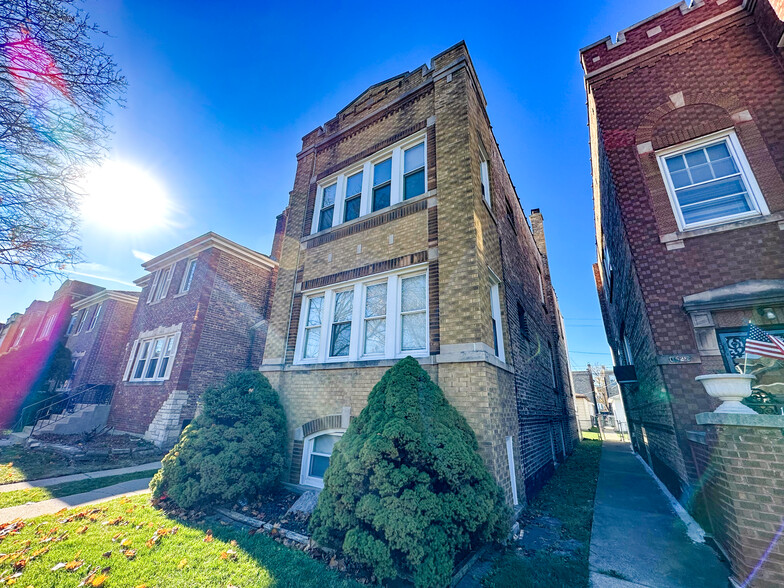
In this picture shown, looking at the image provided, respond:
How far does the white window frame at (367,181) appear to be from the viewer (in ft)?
25.5

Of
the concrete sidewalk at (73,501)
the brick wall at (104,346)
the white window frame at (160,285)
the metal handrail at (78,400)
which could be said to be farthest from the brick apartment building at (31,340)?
the concrete sidewalk at (73,501)

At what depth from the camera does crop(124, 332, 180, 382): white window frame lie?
13125mm

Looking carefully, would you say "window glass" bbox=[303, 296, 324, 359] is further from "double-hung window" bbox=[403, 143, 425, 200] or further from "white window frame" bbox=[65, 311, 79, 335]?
"white window frame" bbox=[65, 311, 79, 335]

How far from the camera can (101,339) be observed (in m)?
18.6

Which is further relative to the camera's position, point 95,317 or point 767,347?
point 95,317

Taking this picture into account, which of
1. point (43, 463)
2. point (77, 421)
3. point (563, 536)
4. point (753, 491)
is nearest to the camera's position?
point (753, 491)

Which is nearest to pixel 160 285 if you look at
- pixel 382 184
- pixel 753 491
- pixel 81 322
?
pixel 81 322

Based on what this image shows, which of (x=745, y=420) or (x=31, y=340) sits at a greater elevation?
(x=31, y=340)

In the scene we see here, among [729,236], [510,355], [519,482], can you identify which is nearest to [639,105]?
[729,236]

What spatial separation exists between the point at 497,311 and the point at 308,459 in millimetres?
5182

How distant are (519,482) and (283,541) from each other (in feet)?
13.8

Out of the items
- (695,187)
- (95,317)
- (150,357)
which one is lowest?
(150,357)

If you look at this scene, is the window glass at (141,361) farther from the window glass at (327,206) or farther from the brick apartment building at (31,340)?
the window glass at (327,206)

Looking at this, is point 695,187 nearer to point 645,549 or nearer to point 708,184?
point 708,184
